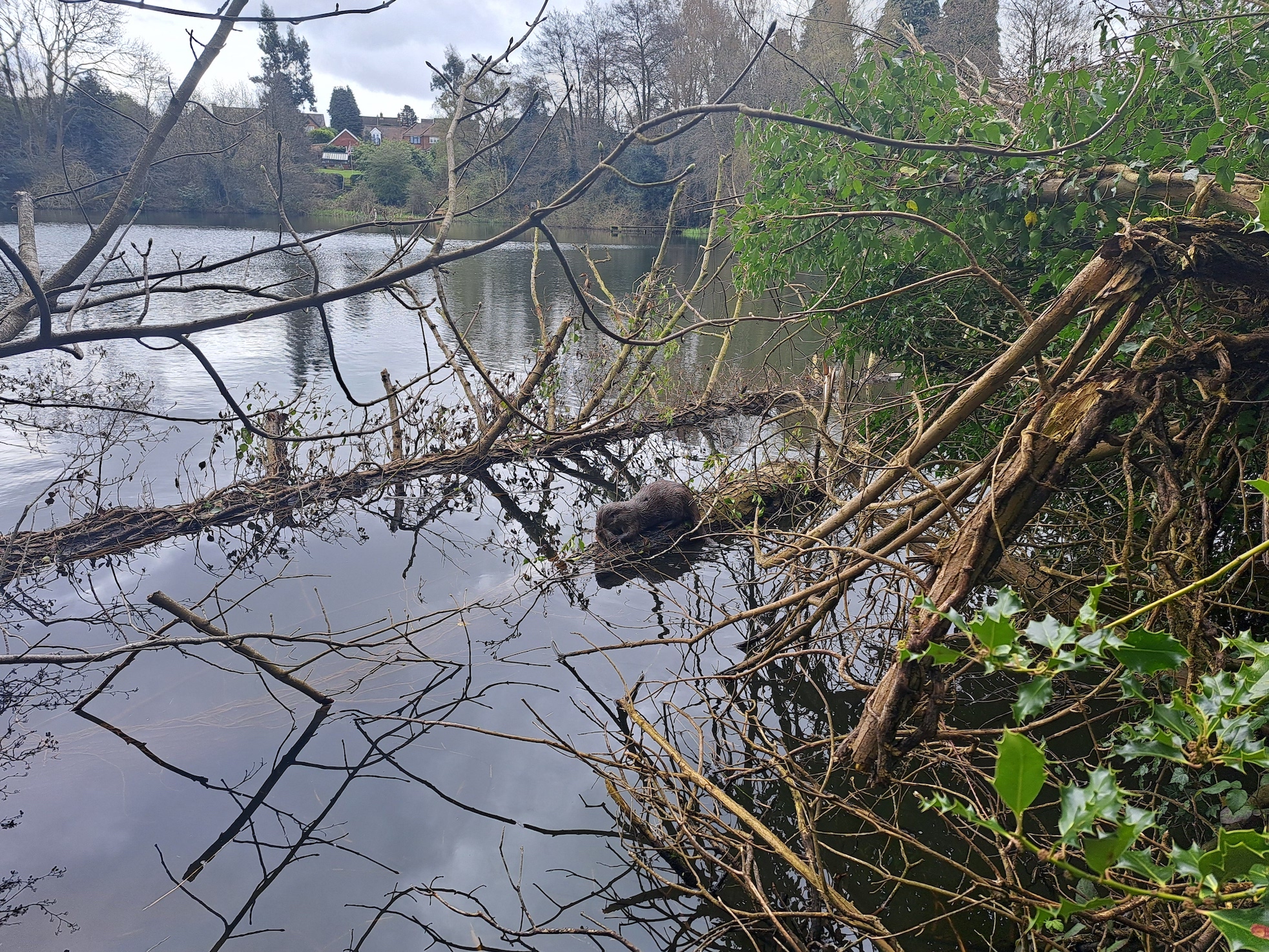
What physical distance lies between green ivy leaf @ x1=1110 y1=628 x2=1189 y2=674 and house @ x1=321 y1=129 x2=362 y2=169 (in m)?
27.2

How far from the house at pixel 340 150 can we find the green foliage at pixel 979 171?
23.6 m

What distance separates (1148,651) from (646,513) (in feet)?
17.1

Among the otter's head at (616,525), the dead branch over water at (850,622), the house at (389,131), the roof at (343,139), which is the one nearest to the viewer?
the dead branch over water at (850,622)

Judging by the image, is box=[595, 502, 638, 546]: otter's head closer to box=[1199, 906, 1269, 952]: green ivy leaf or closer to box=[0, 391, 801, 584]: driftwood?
box=[0, 391, 801, 584]: driftwood

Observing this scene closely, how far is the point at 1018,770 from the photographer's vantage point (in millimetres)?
792

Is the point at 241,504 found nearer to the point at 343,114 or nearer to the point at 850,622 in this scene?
the point at 850,622

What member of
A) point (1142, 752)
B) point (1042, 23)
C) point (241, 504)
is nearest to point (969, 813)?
point (1142, 752)

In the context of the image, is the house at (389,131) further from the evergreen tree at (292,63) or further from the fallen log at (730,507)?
the fallen log at (730,507)

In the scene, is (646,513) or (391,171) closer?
(646,513)

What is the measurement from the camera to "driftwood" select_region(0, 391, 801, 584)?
5453 mm

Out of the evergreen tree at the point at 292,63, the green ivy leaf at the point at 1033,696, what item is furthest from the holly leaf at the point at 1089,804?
the evergreen tree at the point at 292,63

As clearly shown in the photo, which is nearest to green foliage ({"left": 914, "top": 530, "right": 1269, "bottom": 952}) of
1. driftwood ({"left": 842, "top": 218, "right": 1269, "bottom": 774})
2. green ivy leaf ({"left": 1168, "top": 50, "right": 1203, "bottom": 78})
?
driftwood ({"left": 842, "top": 218, "right": 1269, "bottom": 774})

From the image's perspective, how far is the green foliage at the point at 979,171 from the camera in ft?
10.2

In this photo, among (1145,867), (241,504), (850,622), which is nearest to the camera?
(1145,867)
